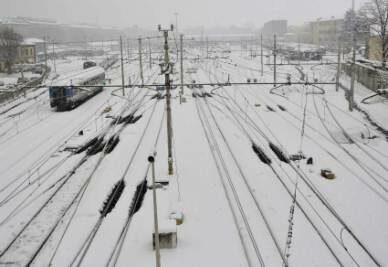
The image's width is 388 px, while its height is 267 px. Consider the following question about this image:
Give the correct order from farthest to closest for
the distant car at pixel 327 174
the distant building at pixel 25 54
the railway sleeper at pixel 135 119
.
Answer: the distant building at pixel 25 54
the railway sleeper at pixel 135 119
the distant car at pixel 327 174

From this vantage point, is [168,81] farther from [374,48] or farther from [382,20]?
[374,48]

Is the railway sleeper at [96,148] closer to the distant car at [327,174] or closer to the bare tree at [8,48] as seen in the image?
the distant car at [327,174]

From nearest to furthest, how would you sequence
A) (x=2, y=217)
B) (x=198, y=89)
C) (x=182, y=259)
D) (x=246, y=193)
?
(x=182, y=259), (x=2, y=217), (x=246, y=193), (x=198, y=89)

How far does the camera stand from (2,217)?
46.9 ft

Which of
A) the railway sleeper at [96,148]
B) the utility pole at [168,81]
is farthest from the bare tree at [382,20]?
the utility pole at [168,81]

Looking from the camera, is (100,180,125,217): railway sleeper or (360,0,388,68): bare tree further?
(360,0,388,68): bare tree

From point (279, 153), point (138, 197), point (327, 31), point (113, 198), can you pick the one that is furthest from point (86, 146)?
point (327, 31)

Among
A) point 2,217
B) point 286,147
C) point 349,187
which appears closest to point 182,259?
point 2,217

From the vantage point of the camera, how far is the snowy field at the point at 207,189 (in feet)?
39.1

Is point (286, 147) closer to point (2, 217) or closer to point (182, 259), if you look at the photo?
point (182, 259)

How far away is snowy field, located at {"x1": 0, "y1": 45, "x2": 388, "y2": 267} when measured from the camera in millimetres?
11930

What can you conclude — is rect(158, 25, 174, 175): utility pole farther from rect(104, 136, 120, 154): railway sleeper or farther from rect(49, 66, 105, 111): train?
rect(49, 66, 105, 111): train

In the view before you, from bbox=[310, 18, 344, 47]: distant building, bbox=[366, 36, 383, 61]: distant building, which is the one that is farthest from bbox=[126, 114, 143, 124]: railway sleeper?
bbox=[310, 18, 344, 47]: distant building

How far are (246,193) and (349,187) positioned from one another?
13.9 feet
